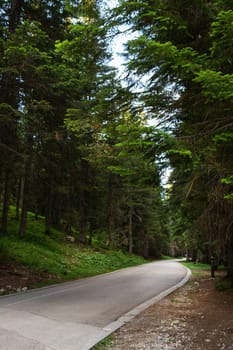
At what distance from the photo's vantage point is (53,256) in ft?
58.3

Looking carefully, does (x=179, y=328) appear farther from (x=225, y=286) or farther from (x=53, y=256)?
(x=53, y=256)

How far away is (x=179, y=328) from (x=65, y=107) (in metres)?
9.17

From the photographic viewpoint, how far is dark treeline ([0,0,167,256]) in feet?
20.9

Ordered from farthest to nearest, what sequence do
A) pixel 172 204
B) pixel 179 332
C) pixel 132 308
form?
pixel 172 204
pixel 132 308
pixel 179 332

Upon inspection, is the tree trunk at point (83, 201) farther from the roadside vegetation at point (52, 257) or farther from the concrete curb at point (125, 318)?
the concrete curb at point (125, 318)

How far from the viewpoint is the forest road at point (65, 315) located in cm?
562

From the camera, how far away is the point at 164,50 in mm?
4703

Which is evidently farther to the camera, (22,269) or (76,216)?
(76,216)

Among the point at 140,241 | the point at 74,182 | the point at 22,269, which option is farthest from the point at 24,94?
the point at 140,241

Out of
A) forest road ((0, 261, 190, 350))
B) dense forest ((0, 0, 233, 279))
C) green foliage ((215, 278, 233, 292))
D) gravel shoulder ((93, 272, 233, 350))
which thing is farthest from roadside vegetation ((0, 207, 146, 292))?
green foliage ((215, 278, 233, 292))

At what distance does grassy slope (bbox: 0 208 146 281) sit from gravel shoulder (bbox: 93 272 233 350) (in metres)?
7.04

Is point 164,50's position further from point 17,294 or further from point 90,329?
point 17,294

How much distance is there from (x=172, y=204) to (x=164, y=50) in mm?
9190

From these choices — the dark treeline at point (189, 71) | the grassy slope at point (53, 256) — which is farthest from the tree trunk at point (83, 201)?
the dark treeline at point (189, 71)
